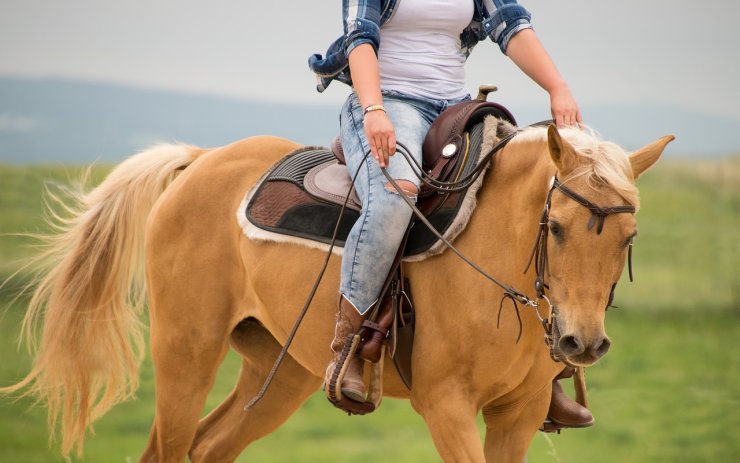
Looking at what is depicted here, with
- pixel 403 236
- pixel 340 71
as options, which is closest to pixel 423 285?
pixel 403 236

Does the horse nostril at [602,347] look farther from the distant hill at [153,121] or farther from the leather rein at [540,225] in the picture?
the distant hill at [153,121]

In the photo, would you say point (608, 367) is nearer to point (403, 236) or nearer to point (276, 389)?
point (276, 389)

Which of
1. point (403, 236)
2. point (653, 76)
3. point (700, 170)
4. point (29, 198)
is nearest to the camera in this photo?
point (403, 236)

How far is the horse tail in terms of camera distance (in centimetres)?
518

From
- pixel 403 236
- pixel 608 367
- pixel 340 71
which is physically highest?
pixel 340 71

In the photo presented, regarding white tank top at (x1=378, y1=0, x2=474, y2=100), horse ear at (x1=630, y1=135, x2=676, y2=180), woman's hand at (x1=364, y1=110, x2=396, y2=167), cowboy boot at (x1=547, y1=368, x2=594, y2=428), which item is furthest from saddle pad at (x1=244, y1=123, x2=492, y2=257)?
cowboy boot at (x1=547, y1=368, x2=594, y2=428)

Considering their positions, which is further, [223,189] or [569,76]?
[569,76]

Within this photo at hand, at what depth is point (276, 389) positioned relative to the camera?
491 centimetres

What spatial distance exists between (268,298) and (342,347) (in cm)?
71

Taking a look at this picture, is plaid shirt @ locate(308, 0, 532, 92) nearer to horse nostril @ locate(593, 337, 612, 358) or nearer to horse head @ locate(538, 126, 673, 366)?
horse head @ locate(538, 126, 673, 366)

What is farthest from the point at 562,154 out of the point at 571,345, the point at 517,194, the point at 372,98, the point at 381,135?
the point at 372,98

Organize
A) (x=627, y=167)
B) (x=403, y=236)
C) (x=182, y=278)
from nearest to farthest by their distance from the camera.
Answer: (x=627, y=167) < (x=403, y=236) < (x=182, y=278)

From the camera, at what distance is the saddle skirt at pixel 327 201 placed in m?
3.73

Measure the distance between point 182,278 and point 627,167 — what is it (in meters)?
2.34
